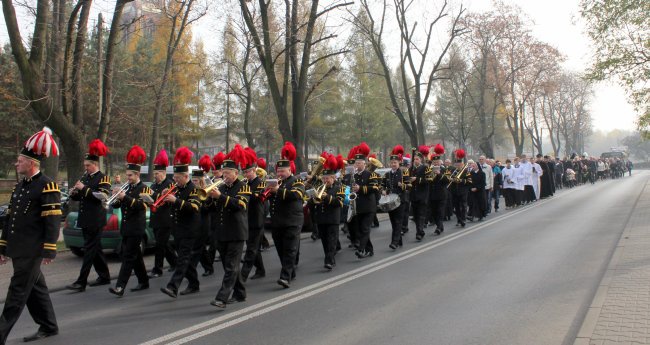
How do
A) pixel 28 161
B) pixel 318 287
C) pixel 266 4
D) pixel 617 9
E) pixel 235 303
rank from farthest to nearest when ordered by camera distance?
pixel 617 9 → pixel 266 4 → pixel 318 287 → pixel 235 303 → pixel 28 161

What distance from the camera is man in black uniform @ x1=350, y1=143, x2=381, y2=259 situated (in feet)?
34.6

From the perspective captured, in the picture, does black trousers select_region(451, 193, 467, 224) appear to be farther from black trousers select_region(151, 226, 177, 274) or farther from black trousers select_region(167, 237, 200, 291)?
black trousers select_region(167, 237, 200, 291)

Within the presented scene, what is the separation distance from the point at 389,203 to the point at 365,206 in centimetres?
113

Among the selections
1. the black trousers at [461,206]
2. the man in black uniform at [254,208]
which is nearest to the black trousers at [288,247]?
the man in black uniform at [254,208]

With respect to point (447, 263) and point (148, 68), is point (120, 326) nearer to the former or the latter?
point (447, 263)

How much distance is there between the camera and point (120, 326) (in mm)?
6312

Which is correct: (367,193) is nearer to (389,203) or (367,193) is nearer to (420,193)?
(389,203)

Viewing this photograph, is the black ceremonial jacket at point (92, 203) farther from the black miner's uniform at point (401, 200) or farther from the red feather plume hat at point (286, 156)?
the black miner's uniform at point (401, 200)

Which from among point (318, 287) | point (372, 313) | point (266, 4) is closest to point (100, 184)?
point (318, 287)

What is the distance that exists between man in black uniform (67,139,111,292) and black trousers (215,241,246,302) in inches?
→ 90.5

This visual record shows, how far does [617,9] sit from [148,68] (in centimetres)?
2464

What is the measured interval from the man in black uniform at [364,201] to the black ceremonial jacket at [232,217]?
12.0 feet

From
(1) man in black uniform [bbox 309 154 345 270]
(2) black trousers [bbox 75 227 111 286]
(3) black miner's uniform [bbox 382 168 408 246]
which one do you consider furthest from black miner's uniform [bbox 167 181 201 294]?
(3) black miner's uniform [bbox 382 168 408 246]

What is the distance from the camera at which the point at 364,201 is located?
1064 cm
